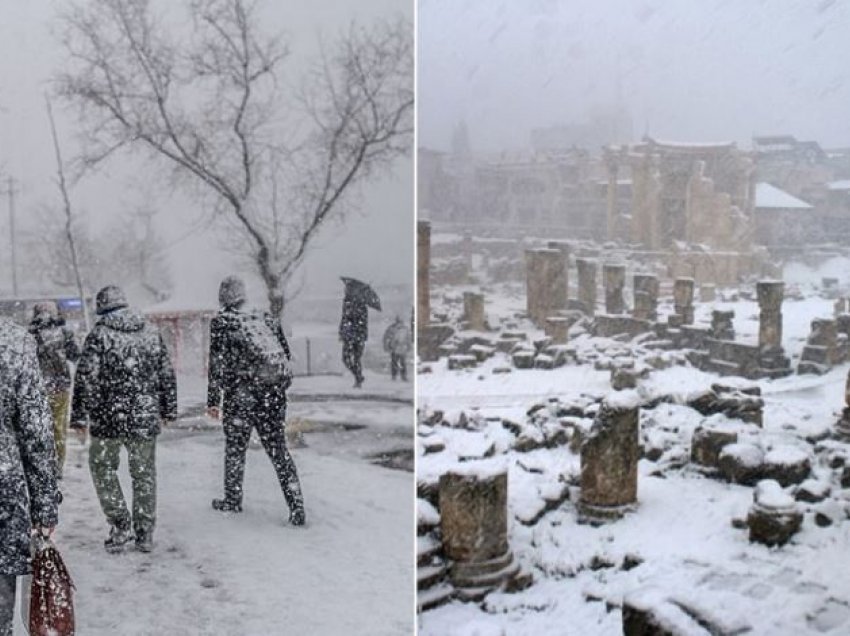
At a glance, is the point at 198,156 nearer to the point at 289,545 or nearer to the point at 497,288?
the point at 289,545

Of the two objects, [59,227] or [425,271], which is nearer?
[59,227]

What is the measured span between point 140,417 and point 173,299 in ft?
1.11

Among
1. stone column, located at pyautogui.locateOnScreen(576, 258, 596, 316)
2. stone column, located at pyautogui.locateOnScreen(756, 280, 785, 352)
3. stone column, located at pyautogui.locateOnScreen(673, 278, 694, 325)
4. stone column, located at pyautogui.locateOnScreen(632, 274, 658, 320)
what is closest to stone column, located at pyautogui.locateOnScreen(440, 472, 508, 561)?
stone column, located at pyautogui.locateOnScreen(576, 258, 596, 316)

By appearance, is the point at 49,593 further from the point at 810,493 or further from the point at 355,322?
the point at 810,493

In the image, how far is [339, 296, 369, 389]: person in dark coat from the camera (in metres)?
2.86

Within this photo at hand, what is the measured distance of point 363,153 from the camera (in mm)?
2848

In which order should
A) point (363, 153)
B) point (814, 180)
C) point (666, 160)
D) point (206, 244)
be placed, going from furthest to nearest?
1. point (666, 160)
2. point (814, 180)
3. point (363, 153)
4. point (206, 244)

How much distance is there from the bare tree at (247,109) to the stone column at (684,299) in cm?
192

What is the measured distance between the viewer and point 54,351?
2.38m

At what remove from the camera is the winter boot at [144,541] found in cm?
259

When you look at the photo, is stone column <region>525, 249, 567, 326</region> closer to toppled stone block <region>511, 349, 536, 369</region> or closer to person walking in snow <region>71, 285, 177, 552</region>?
toppled stone block <region>511, 349, 536, 369</region>

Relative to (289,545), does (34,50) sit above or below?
above

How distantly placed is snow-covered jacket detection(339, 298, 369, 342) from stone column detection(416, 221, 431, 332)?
4.06 feet

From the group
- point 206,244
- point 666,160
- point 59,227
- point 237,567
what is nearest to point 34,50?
point 59,227
